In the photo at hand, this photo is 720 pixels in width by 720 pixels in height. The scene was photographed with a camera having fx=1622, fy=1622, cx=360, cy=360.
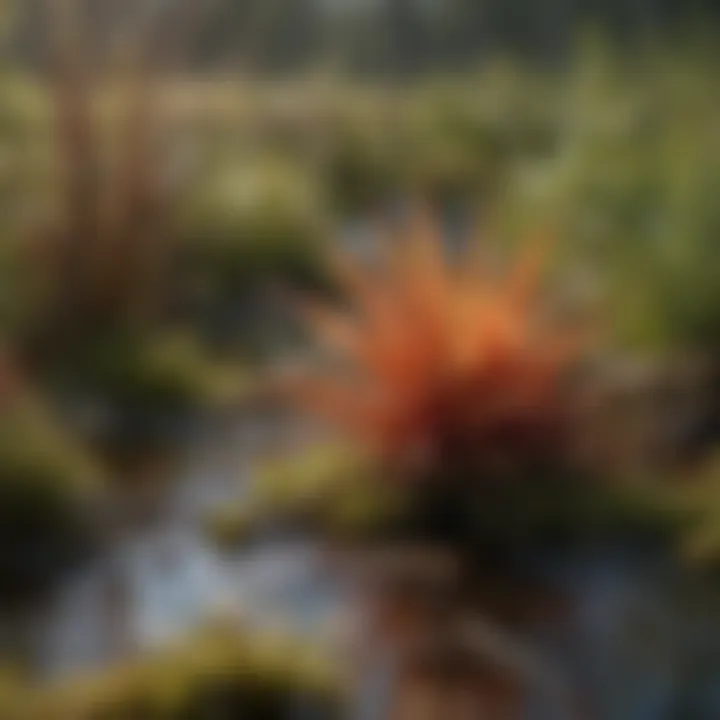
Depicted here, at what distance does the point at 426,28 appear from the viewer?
148 centimetres

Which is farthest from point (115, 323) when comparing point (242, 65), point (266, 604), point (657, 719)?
point (657, 719)

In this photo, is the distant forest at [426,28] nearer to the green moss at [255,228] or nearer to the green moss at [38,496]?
the green moss at [255,228]

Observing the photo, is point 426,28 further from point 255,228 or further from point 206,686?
point 206,686

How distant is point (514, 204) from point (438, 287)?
212 millimetres

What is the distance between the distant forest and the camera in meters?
1.43

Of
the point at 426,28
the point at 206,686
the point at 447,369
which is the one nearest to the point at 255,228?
the point at 426,28

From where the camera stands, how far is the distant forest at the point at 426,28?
143cm

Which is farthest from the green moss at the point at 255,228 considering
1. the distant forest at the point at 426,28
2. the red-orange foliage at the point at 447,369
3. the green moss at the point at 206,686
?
the green moss at the point at 206,686

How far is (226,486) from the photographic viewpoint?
1198 millimetres

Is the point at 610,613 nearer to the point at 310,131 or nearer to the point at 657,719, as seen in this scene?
the point at 657,719

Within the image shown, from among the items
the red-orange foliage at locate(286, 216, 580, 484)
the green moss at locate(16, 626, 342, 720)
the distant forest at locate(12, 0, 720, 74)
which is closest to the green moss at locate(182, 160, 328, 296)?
the distant forest at locate(12, 0, 720, 74)

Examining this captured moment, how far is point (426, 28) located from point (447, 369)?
1.43ft

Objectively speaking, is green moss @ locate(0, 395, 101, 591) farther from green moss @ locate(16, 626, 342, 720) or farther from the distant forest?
the distant forest

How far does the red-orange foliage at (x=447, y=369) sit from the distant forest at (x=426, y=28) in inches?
11.7
